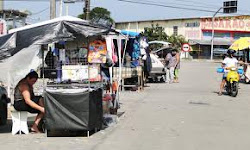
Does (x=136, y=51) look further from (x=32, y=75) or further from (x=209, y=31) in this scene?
(x=209, y=31)

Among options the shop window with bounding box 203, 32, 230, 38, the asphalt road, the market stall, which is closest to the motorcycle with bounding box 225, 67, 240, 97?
the asphalt road

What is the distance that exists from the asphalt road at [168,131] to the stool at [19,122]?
19 centimetres

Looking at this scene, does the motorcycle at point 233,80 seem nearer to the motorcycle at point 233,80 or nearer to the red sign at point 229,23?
the motorcycle at point 233,80

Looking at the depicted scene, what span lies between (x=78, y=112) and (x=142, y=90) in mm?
9579

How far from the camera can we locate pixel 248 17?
234 feet

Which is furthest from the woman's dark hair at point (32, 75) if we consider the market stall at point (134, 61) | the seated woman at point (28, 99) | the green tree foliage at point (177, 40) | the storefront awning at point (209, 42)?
the storefront awning at point (209, 42)

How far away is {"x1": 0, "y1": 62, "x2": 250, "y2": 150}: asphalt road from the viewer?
7.53 m

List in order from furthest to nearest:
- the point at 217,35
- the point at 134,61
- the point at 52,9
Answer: the point at 217,35, the point at 52,9, the point at 134,61

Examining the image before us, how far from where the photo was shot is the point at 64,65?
8867 millimetres

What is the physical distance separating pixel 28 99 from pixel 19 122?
1.67 ft

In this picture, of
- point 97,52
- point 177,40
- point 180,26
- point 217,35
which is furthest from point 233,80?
point 180,26

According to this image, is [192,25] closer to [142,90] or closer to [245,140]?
[142,90]

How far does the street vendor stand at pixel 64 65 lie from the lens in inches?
316

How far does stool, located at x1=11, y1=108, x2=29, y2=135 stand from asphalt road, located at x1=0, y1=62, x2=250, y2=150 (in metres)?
0.19
